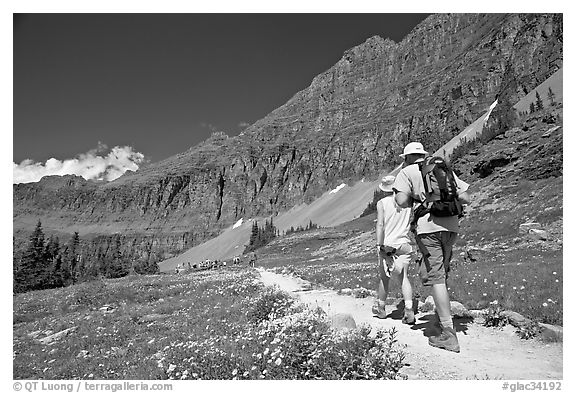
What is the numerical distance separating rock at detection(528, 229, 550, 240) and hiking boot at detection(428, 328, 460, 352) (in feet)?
78.3

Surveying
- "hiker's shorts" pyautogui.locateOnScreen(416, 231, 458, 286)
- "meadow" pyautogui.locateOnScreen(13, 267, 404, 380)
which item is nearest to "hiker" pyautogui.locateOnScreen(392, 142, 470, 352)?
"hiker's shorts" pyautogui.locateOnScreen(416, 231, 458, 286)

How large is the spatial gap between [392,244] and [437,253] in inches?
82.2

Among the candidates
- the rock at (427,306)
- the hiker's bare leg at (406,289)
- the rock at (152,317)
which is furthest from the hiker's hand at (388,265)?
the rock at (152,317)

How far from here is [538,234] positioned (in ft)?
85.9

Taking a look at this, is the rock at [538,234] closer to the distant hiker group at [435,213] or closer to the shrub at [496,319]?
the shrub at [496,319]

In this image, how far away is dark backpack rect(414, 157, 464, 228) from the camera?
6.59 meters

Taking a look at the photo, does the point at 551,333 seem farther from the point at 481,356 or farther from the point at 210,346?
the point at 210,346

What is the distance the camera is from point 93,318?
1520 centimetres

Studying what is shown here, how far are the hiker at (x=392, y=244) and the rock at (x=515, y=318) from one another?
6.55ft

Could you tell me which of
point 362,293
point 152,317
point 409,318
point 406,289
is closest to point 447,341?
point 409,318

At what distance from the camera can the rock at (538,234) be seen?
25.3 metres

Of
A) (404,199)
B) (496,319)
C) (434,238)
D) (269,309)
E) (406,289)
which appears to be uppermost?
(404,199)

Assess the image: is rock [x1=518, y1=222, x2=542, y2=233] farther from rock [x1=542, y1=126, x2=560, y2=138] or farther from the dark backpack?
rock [x1=542, y1=126, x2=560, y2=138]
